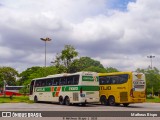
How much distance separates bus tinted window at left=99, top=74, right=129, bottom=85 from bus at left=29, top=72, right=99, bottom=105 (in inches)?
52.5

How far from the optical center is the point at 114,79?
29844 mm

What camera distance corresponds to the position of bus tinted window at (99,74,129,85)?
2870 cm

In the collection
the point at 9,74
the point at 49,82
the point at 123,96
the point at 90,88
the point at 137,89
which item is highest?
the point at 9,74

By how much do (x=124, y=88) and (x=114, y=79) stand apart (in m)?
1.66

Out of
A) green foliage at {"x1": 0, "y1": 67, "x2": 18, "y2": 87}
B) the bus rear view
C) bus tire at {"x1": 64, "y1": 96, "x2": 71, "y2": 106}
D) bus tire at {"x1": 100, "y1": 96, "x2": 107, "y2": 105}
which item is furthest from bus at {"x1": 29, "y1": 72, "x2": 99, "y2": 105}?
green foliage at {"x1": 0, "y1": 67, "x2": 18, "y2": 87}

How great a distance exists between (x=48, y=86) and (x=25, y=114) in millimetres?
24034

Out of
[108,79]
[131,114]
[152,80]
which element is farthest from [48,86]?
[152,80]

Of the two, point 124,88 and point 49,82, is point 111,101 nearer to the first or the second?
point 124,88

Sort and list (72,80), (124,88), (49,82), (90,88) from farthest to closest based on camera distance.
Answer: (49,82) < (72,80) < (90,88) < (124,88)

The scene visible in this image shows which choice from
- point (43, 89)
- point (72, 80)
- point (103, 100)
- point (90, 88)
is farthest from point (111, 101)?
point (43, 89)

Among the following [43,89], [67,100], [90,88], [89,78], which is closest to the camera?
[89,78]

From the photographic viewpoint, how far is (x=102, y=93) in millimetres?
31250

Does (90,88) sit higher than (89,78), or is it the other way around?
(89,78)

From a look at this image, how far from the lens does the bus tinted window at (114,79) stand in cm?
2870
